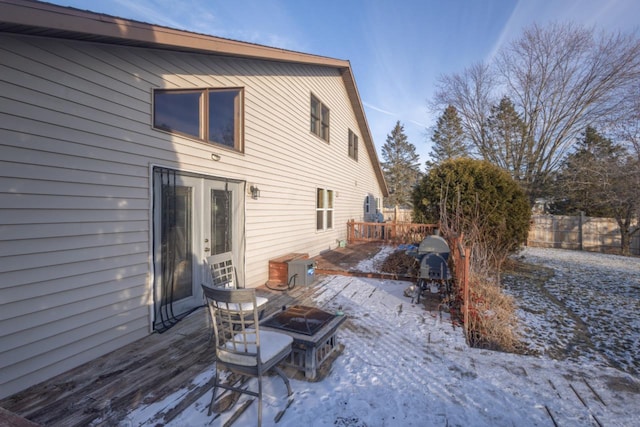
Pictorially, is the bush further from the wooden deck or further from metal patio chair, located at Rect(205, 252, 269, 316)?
the wooden deck

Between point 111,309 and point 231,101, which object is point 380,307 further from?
point 231,101

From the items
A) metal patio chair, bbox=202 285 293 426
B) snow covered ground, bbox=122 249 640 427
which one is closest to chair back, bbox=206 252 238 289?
snow covered ground, bbox=122 249 640 427

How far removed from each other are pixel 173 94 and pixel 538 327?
19.8 ft

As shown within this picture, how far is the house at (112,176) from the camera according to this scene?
2.55 m

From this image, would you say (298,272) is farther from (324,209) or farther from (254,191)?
(324,209)

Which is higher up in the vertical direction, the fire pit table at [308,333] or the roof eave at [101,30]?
the roof eave at [101,30]

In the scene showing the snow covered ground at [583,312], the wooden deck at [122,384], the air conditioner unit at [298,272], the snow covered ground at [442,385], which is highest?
the air conditioner unit at [298,272]

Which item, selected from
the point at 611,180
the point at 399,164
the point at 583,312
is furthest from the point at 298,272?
the point at 399,164

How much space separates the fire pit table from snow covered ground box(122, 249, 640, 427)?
17 centimetres

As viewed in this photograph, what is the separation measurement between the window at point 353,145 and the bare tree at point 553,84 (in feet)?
27.4

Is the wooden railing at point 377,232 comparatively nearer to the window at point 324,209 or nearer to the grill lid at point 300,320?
the window at point 324,209

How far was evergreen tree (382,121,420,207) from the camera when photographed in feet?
108

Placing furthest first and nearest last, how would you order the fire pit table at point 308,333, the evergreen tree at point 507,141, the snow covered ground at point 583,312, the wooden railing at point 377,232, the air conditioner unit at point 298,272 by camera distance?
the evergreen tree at point 507,141 < the wooden railing at point 377,232 < the air conditioner unit at point 298,272 < the snow covered ground at point 583,312 < the fire pit table at point 308,333

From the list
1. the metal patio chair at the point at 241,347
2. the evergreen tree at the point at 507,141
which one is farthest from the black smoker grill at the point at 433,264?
the evergreen tree at the point at 507,141
